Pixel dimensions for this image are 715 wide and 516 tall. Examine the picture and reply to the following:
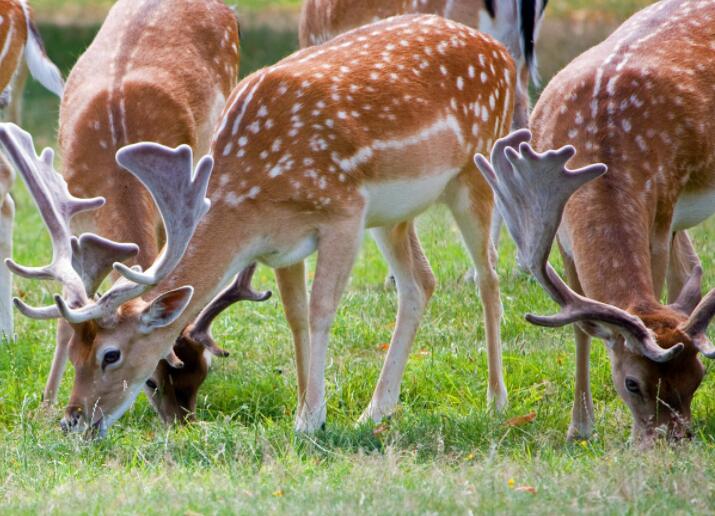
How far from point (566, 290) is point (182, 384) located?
1.93 meters

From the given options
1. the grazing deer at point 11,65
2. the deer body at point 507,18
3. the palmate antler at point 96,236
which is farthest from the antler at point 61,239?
the deer body at point 507,18

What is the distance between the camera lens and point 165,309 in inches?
217

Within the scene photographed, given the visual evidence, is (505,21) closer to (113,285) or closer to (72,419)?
(113,285)

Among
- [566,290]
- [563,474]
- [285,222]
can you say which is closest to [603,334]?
[566,290]

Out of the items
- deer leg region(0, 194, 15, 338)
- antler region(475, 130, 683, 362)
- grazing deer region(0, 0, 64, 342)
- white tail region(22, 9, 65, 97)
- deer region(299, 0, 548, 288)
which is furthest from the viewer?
deer region(299, 0, 548, 288)

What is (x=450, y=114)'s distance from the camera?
625cm

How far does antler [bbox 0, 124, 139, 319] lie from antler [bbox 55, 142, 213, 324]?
0.15m

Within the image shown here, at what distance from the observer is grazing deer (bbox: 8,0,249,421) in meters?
6.21

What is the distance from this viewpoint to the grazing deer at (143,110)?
6207 millimetres

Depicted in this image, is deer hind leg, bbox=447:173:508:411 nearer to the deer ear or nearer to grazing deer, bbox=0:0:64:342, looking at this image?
the deer ear

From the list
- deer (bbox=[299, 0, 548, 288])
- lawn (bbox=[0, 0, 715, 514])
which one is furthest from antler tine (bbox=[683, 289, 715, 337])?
deer (bbox=[299, 0, 548, 288])

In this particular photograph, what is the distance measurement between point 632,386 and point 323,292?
1417 mm

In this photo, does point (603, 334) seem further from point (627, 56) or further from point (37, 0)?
point (37, 0)

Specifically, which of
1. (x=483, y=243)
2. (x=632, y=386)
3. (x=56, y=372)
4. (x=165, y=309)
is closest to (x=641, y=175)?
(x=632, y=386)
